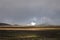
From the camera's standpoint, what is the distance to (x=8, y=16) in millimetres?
1251

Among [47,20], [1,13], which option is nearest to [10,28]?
[1,13]

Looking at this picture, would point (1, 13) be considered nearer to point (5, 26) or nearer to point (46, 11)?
point (5, 26)

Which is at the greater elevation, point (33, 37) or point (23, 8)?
point (23, 8)

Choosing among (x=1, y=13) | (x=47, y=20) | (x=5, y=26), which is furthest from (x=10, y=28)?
(x=47, y=20)

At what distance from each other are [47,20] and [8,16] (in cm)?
33

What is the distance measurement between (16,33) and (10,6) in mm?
235

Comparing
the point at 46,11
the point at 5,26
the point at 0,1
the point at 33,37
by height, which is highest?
the point at 0,1

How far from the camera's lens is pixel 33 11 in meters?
1.26

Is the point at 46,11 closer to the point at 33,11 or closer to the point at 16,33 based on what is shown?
the point at 33,11

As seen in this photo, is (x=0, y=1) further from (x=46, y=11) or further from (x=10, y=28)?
(x=46, y=11)

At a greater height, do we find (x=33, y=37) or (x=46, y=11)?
(x=46, y=11)

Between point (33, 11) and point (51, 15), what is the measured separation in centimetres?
15

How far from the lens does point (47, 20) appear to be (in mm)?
1237

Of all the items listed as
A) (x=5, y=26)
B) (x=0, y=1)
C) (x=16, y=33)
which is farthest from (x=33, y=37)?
(x=0, y=1)
